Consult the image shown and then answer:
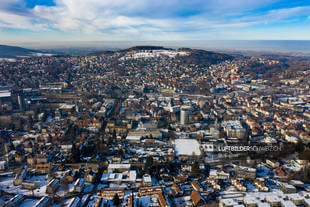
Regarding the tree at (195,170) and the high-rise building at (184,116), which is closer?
the tree at (195,170)

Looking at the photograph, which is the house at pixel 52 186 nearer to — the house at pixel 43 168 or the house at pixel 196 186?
the house at pixel 43 168

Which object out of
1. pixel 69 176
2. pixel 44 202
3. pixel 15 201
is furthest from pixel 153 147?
pixel 15 201

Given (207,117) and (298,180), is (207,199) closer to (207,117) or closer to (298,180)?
(298,180)

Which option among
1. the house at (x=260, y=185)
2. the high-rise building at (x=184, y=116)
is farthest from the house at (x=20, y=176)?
the high-rise building at (x=184, y=116)

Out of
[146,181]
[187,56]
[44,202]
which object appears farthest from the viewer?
[187,56]

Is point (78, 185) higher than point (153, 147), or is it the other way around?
point (78, 185)

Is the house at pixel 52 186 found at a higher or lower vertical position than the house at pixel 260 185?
higher

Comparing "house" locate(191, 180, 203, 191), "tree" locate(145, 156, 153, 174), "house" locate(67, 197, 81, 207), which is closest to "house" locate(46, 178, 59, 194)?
"house" locate(67, 197, 81, 207)

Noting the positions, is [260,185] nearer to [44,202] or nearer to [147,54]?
[44,202]
